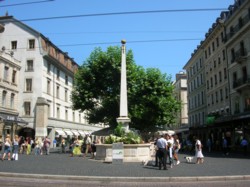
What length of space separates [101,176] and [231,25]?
3496 centimetres

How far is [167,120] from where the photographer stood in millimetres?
35938

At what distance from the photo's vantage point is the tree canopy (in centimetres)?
3309

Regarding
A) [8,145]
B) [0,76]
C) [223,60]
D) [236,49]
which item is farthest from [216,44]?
[8,145]

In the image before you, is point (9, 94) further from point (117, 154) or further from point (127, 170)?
point (127, 170)

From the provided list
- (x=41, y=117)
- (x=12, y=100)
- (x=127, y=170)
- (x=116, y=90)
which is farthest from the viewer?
(x=41, y=117)

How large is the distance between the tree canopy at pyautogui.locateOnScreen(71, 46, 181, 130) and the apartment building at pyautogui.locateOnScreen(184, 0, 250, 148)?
6860 millimetres

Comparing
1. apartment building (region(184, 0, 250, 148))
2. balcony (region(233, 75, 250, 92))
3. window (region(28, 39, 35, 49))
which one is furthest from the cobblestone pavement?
window (region(28, 39, 35, 49))

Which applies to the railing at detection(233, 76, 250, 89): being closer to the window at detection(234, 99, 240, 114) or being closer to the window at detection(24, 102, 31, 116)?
the window at detection(234, 99, 240, 114)

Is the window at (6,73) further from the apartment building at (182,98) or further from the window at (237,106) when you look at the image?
the apartment building at (182,98)

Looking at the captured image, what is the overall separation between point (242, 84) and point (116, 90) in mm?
14586

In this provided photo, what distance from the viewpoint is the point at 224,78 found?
45.2m

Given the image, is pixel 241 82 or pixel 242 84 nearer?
pixel 242 84

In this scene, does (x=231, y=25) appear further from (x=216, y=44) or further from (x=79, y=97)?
(x=79, y=97)

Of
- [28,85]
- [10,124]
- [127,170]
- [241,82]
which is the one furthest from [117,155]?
[28,85]
